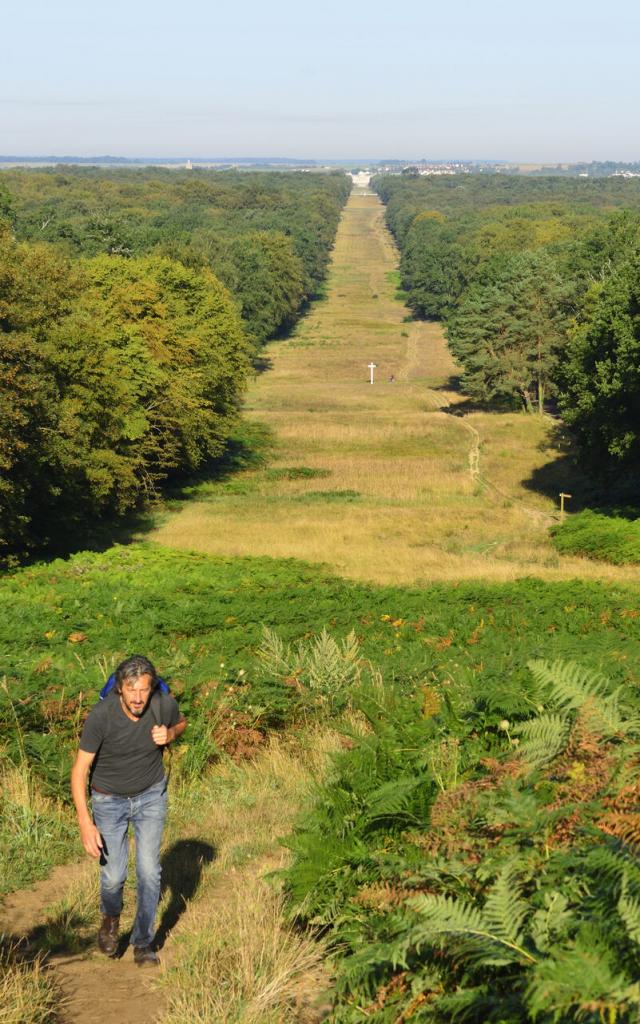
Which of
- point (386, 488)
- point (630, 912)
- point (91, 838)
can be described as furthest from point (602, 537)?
point (630, 912)

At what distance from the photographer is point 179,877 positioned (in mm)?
6965

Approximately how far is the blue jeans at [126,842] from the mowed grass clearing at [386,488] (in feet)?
64.9

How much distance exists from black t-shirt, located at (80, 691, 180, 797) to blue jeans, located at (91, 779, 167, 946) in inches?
3.6

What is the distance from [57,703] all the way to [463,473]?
40.0 metres

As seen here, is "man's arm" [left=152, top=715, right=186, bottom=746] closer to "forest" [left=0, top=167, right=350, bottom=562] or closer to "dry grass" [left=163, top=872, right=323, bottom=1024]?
"dry grass" [left=163, top=872, right=323, bottom=1024]

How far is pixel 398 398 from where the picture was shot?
7300 centimetres

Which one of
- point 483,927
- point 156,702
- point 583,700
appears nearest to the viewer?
point 483,927

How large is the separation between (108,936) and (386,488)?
130ft

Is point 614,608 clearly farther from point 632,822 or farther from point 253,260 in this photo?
point 253,260

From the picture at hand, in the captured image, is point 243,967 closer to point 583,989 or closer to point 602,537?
point 583,989

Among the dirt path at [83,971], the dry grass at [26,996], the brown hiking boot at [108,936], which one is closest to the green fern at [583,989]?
the dirt path at [83,971]

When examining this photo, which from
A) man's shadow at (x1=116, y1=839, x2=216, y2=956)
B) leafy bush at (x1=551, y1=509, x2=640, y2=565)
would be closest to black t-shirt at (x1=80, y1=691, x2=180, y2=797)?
man's shadow at (x1=116, y1=839, x2=216, y2=956)

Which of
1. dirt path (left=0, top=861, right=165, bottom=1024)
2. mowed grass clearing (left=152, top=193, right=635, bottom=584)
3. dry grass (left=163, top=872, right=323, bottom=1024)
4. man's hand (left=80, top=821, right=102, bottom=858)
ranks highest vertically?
man's hand (left=80, top=821, right=102, bottom=858)

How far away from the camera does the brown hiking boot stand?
5.94m
